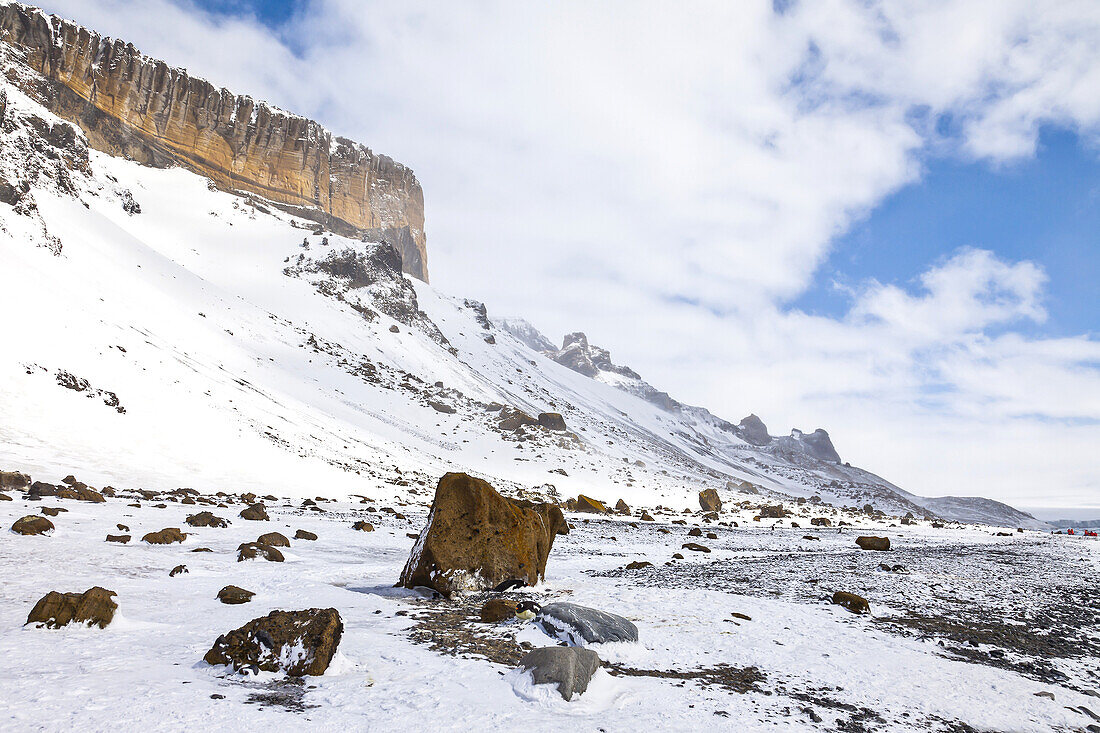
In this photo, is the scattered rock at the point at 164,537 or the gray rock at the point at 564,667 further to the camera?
the scattered rock at the point at 164,537

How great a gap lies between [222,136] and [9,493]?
369ft

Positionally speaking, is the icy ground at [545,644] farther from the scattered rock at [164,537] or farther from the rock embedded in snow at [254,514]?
the rock embedded in snow at [254,514]

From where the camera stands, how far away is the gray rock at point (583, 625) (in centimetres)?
597

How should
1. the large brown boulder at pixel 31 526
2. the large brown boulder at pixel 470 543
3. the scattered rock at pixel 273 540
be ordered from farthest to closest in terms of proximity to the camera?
Answer: the scattered rock at pixel 273 540 → the large brown boulder at pixel 31 526 → the large brown boulder at pixel 470 543

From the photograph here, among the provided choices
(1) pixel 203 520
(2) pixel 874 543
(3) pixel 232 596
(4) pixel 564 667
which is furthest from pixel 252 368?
(4) pixel 564 667

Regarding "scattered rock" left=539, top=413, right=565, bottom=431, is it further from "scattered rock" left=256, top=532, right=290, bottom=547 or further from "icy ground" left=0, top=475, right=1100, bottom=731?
"icy ground" left=0, top=475, right=1100, bottom=731

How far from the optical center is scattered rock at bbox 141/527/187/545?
33.0ft

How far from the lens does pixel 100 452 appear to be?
833 inches

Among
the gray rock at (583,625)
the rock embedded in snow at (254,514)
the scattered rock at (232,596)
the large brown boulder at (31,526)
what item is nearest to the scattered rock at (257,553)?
the scattered rock at (232,596)

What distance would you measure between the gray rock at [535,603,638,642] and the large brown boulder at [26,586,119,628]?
427 centimetres

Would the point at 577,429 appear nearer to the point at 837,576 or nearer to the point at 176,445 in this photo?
the point at 176,445

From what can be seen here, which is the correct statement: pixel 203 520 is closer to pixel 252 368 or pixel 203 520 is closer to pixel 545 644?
pixel 545 644

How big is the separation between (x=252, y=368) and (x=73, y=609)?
45.9 meters

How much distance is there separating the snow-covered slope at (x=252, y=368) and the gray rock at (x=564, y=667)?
781 inches
